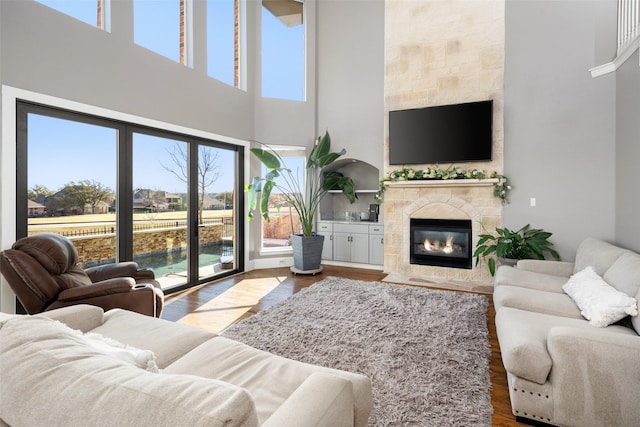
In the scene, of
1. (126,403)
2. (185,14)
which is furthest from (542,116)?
(126,403)

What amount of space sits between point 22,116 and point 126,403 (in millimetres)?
3555

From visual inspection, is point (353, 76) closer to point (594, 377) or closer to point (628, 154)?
point (628, 154)

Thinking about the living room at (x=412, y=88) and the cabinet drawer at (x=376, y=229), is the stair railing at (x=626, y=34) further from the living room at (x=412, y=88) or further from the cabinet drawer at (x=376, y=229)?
the cabinet drawer at (x=376, y=229)

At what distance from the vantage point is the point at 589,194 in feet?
14.5

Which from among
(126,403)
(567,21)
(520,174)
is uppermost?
(567,21)

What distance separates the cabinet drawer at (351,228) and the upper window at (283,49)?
261cm

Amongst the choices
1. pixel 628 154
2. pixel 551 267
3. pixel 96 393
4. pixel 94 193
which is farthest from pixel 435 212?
pixel 96 393

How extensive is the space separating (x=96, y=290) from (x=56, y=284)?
306 mm

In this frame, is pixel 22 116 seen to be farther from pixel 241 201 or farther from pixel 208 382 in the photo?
pixel 208 382

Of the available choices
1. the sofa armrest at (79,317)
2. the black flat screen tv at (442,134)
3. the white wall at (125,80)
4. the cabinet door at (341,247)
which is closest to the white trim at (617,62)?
the black flat screen tv at (442,134)

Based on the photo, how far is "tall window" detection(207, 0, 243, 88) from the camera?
204 inches

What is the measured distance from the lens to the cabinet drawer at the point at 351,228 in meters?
6.10

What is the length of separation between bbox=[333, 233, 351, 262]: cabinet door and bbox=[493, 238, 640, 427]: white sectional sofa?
3.87 metres

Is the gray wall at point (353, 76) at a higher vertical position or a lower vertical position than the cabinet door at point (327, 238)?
higher
